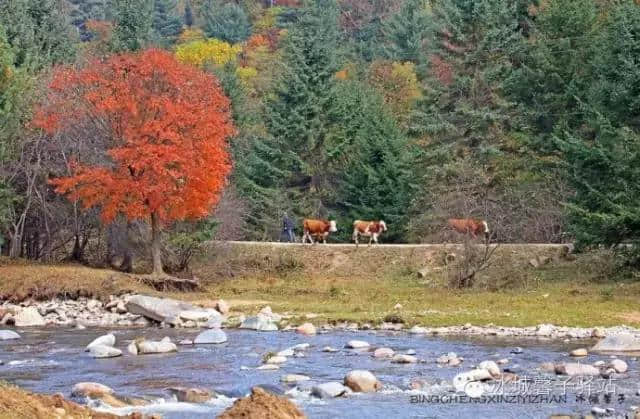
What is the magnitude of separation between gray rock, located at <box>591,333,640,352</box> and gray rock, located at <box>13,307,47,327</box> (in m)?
16.7

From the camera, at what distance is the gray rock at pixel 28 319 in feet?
106

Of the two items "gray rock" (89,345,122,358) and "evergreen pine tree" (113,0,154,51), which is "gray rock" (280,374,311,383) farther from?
Result: "evergreen pine tree" (113,0,154,51)

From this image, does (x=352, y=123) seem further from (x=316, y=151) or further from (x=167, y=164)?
(x=167, y=164)

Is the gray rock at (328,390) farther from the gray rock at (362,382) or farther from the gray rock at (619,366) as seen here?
the gray rock at (619,366)

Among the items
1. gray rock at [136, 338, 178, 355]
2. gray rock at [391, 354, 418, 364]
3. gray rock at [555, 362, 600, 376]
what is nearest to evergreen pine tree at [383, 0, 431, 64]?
gray rock at [136, 338, 178, 355]

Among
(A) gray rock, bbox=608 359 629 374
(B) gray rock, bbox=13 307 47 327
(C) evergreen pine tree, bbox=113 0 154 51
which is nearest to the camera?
(A) gray rock, bbox=608 359 629 374

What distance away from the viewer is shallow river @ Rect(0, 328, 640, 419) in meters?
19.0

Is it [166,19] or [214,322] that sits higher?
[166,19]

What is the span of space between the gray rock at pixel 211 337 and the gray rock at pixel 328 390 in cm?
793

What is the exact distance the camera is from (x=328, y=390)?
66.0 ft

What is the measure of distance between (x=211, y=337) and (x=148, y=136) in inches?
488

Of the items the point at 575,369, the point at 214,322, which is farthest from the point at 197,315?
the point at 575,369

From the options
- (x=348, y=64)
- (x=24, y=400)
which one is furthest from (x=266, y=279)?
(x=348, y=64)

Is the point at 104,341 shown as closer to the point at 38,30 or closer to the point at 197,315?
the point at 197,315
